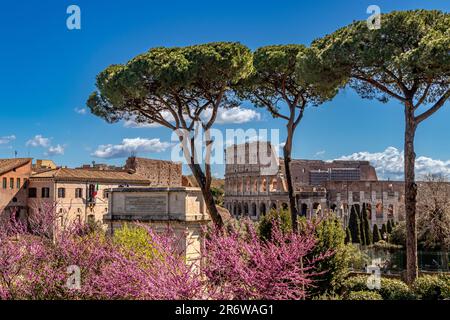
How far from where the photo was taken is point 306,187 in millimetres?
51750

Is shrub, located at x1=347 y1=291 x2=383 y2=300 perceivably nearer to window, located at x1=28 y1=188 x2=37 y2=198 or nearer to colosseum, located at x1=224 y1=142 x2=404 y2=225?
colosseum, located at x1=224 y1=142 x2=404 y2=225

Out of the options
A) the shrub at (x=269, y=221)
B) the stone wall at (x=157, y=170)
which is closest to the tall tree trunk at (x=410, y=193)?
the shrub at (x=269, y=221)

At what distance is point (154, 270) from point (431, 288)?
758 centimetres

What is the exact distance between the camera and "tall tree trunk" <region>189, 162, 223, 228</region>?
14794mm

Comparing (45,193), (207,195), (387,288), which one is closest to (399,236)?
(207,195)

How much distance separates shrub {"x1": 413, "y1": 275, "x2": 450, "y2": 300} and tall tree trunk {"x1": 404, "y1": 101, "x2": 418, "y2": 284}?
0.42 meters

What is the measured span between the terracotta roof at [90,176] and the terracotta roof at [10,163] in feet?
3.54

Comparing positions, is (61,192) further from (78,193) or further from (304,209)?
(304,209)

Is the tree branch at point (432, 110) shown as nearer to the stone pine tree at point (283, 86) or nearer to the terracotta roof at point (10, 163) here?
the stone pine tree at point (283, 86)

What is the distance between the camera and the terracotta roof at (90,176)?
31261 millimetres
